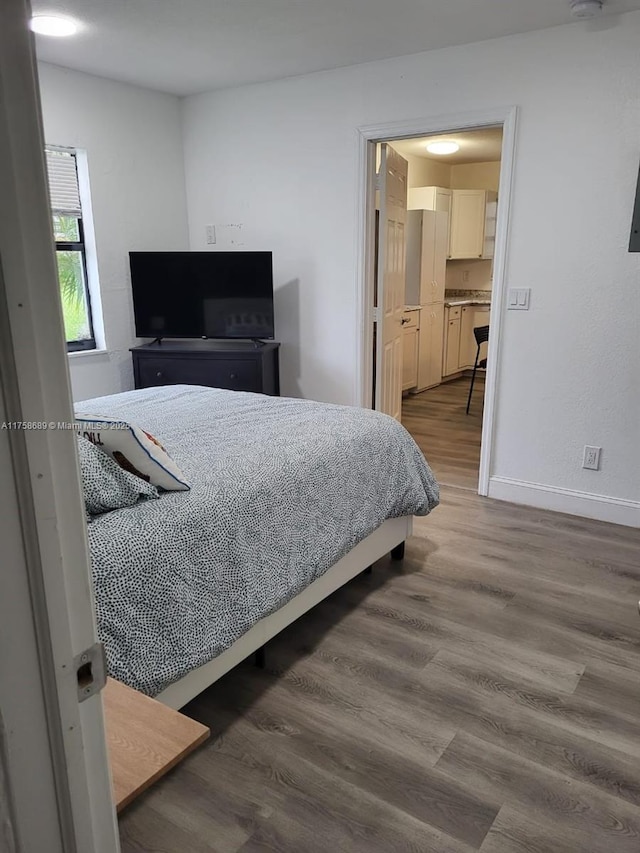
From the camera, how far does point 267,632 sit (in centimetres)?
208

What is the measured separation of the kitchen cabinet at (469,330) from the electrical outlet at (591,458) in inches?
162

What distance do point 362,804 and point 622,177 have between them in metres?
2.93

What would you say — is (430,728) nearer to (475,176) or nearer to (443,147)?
(443,147)

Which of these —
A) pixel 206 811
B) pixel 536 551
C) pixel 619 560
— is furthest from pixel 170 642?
pixel 619 560

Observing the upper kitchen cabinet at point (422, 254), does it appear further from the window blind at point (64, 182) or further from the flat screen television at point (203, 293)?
the window blind at point (64, 182)

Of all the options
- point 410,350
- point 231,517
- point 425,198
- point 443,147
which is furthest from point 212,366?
Result: point 425,198

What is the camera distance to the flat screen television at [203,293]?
4094 mm

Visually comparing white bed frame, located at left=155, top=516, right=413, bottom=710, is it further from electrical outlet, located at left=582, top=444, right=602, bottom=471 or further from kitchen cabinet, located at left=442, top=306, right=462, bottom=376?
kitchen cabinet, located at left=442, top=306, right=462, bottom=376

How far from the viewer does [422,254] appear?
644 cm

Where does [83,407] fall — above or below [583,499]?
above

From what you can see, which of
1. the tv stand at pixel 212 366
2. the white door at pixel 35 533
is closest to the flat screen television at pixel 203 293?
the tv stand at pixel 212 366

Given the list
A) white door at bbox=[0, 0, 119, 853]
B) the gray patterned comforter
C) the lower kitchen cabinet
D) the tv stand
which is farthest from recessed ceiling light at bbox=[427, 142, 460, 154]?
white door at bbox=[0, 0, 119, 853]

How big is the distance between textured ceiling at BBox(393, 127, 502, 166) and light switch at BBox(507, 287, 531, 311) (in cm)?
233

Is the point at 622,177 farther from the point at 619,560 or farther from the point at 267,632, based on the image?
the point at 267,632
